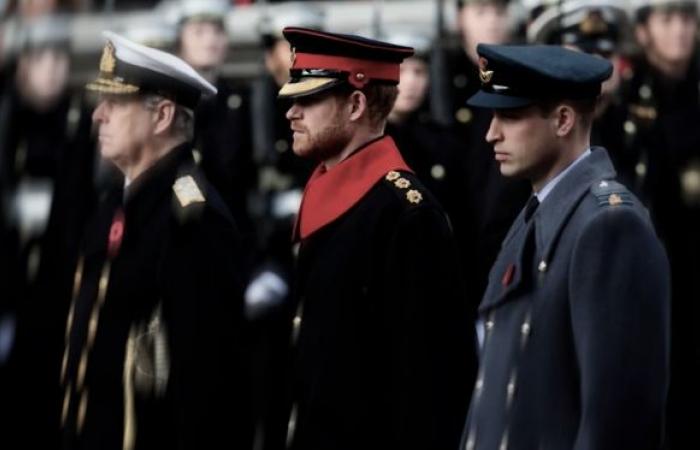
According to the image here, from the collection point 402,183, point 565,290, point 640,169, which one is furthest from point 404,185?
point 640,169

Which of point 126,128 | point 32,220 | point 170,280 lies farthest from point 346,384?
point 32,220

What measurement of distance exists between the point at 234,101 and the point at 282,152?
0.48 meters

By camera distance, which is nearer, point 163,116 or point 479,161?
point 163,116

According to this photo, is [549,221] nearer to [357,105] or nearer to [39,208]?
[357,105]

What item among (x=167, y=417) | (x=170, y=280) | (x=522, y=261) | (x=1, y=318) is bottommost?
(x=1, y=318)

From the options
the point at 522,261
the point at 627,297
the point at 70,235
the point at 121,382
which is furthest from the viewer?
the point at 70,235

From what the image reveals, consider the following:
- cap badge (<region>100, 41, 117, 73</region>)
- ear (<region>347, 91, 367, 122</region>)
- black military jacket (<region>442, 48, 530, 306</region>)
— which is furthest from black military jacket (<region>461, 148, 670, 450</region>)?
black military jacket (<region>442, 48, 530, 306</region>)

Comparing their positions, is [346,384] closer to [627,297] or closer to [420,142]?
[627,297]

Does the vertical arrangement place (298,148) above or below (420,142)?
above

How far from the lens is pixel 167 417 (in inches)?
270

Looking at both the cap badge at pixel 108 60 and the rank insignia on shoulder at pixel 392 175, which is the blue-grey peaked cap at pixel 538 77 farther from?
the cap badge at pixel 108 60

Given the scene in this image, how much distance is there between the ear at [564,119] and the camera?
5.78 metres

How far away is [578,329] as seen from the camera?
542cm

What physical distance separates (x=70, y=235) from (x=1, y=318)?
702 mm
